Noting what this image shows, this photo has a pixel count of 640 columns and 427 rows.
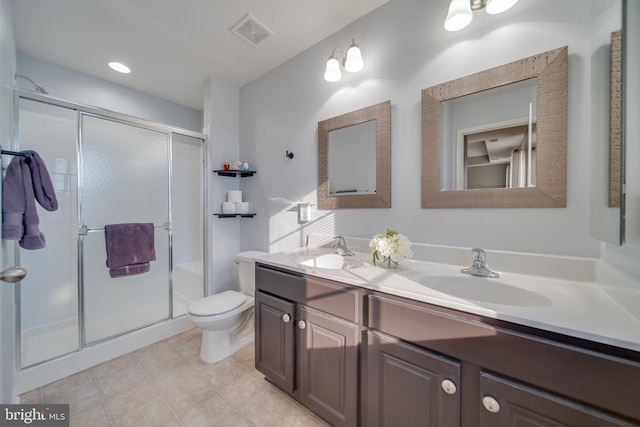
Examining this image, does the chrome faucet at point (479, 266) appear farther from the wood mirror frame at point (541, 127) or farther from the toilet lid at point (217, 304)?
the toilet lid at point (217, 304)

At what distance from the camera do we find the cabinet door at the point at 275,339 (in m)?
1.28

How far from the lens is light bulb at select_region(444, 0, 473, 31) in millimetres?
1077

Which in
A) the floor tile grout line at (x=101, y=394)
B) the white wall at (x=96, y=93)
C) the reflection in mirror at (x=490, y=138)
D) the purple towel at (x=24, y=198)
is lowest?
the floor tile grout line at (x=101, y=394)

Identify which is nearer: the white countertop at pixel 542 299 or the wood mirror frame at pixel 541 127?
the white countertop at pixel 542 299

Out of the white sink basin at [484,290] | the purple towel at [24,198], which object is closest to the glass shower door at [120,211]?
the purple towel at [24,198]

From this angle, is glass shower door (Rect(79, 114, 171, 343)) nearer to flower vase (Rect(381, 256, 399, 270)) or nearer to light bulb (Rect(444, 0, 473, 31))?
flower vase (Rect(381, 256, 399, 270))

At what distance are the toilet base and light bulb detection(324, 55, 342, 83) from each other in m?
2.09

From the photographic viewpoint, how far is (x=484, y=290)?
1.03 metres

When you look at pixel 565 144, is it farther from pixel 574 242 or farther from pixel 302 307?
Result: pixel 302 307

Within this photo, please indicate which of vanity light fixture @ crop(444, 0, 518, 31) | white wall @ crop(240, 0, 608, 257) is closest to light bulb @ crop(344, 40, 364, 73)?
white wall @ crop(240, 0, 608, 257)

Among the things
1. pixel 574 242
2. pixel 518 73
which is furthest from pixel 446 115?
pixel 574 242

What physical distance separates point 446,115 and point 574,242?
84 centimetres

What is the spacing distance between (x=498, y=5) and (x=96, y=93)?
3.43 meters

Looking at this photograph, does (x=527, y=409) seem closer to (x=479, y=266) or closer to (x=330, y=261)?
(x=479, y=266)
